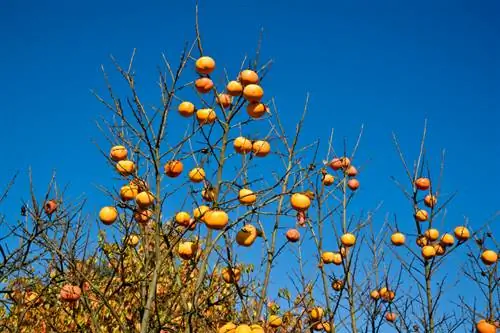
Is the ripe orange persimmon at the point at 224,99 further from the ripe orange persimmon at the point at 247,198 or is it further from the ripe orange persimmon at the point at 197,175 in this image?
the ripe orange persimmon at the point at 247,198

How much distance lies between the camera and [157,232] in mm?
3207

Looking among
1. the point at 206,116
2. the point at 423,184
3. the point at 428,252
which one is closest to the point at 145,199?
the point at 206,116

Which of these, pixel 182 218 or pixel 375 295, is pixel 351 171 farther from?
pixel 182 218

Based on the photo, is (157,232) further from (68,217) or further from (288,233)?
(288,233)

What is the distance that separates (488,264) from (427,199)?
56.8 inches

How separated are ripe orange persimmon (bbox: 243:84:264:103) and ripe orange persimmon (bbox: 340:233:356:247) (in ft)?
8.61

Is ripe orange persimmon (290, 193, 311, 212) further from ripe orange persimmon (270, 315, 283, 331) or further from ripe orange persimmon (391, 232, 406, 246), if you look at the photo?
ripe orange persimmon (391, 232, 406, 246)

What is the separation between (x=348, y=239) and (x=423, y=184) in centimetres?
125

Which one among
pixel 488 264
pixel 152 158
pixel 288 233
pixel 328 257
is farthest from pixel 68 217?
pixel 488 264

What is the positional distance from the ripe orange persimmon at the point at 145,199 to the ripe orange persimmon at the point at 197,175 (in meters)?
0.39

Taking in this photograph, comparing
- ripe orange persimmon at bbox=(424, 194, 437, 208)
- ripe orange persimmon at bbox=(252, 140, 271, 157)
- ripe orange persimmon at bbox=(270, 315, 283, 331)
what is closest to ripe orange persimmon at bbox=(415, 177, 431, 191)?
ripe orange persimmon at bbox=(424, 194, 437, 208)

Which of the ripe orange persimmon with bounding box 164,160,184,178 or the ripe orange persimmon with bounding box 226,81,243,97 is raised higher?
the ripe orange persimmon with bounding box 226,81,243,97

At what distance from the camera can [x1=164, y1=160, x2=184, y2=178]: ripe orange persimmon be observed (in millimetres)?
3588

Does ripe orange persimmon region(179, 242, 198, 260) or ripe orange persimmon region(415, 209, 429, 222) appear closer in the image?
ripe orange persimmon region(179, 242, 198, 260)
